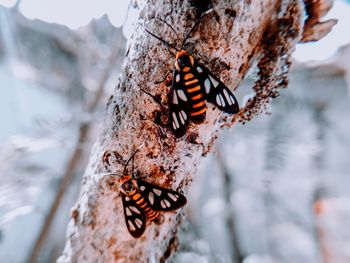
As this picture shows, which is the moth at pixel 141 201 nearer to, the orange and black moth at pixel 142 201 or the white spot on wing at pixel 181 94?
the orange and black moth at pixel 142 201

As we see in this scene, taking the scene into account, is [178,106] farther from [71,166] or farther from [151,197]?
[71,166]

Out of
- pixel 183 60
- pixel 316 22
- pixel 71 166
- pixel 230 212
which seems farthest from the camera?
pixel 230 212

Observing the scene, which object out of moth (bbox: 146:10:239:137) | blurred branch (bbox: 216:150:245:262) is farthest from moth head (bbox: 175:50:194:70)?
blurred branch (bbox: 216:150:245:262)

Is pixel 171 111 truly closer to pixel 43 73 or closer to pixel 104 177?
pixel 104 177

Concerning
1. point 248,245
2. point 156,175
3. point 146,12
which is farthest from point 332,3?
point 248,245

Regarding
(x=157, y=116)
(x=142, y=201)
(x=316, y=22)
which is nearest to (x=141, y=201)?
(x=142, y=201)

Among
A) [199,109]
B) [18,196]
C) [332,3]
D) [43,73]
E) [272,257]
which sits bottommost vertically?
[272,257]
